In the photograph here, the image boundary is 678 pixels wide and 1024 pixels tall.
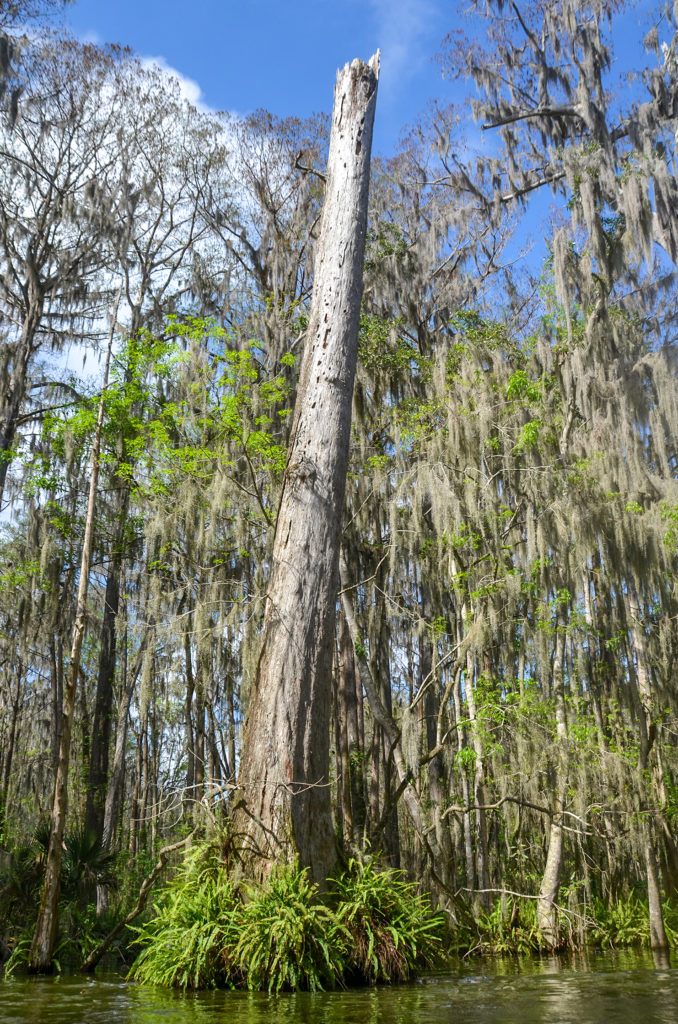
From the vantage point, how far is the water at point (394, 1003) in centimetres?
257

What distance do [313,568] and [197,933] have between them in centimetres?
232

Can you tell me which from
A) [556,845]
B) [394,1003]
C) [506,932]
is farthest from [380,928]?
[556,845]

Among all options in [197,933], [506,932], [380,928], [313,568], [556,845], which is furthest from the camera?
[556,845]

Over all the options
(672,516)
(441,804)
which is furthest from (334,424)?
(441,804)

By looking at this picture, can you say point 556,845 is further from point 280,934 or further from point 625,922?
point 280,934

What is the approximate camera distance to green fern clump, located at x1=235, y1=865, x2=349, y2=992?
406cm

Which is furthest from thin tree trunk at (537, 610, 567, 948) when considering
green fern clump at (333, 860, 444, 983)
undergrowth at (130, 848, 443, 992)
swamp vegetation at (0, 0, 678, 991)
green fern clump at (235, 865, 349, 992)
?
green fern clump at (235, 865, 349, 992)

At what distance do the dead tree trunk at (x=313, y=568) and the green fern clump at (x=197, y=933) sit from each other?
263 millimetres

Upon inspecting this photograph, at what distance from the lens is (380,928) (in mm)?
4543

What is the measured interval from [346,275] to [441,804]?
813 cm

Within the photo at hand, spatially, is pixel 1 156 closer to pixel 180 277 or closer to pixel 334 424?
pixel 180 277

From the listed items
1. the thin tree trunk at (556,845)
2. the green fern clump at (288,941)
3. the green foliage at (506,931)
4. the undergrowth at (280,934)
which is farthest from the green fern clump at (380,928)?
the thin tree trunk at (556,845)

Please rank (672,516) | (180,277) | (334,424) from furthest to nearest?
(180,277), (672,516), (334,424)

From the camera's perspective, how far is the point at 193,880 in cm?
476
